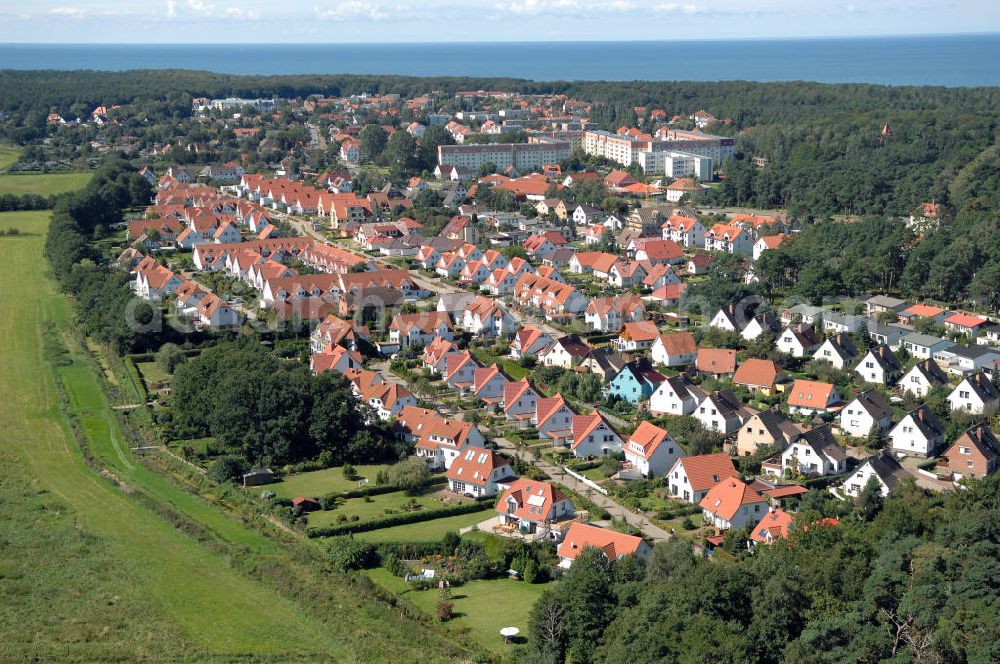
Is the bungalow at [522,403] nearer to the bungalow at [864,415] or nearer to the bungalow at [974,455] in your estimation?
the bungalow at [864,415]

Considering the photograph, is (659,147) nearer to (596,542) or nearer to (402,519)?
(402,519)

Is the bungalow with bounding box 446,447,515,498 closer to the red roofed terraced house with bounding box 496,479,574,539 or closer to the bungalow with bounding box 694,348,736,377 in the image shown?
the red roofed terraced house with bounding box 496,479,574,539

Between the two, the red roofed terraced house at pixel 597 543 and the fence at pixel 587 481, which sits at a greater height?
the red roofed terraced house at pixel 597 543

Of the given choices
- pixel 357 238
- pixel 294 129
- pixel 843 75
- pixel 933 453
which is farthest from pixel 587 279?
pixel 843 75

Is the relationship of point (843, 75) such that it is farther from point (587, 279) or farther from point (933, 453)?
point (933, 453)

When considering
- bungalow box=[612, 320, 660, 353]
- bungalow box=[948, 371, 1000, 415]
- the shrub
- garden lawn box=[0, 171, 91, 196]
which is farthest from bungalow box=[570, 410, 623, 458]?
garden lawn box=[0, 171, 91, 196]

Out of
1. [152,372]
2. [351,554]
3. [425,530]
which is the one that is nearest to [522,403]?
[425,530]

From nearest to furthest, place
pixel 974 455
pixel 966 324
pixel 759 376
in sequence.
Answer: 1. pixel 974 455
2. pixel 759 376
3. pixel 966 324

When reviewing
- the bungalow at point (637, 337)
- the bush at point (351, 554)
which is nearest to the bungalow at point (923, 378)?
the bungalow at point (637, 337)
